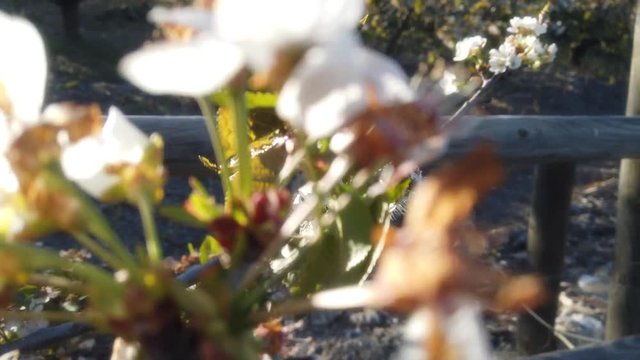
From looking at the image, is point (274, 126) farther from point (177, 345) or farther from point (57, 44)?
point (57, 44)

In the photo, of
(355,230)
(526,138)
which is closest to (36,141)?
(355,230)

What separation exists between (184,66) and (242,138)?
2.8 inches

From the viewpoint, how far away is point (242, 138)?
377 mm

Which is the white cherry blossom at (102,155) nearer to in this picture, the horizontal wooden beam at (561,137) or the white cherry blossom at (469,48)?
the white cherry blossom at (469,48)

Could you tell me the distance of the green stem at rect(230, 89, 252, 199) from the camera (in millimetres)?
376

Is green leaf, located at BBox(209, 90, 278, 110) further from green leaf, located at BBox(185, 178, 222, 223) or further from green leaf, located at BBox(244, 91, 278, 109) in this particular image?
green leaf, located at BBox(185, 178, 222, 223)

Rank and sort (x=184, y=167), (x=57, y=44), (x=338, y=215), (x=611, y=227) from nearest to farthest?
1. (x=338, y=215)
2. (x=184, y=167)
3. (x=611, y=227)
4. (x=57, y=44)

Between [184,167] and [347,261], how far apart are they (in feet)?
4.32

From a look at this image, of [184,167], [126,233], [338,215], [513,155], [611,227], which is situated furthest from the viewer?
[611,227]

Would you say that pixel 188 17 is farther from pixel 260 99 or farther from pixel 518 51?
pixel 518 51

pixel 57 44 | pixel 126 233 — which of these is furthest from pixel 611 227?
pixel 57 44

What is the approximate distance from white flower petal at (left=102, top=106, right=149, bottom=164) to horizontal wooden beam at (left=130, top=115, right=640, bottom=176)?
1324mm

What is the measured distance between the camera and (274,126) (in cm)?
61

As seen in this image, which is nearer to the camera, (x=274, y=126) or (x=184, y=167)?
(x=274, y=126)
